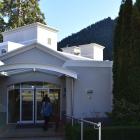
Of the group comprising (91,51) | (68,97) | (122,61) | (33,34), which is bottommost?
(68,97)

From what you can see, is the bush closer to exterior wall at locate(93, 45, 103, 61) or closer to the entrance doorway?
the entrance doorway

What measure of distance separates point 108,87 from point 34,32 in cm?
1896

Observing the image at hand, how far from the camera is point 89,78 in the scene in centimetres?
2816

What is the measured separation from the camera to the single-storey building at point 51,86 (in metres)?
28.0

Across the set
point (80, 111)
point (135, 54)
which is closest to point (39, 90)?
point (80, 111)

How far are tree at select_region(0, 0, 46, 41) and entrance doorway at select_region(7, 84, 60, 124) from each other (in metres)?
31.8

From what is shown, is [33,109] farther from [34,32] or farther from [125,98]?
[34,32]

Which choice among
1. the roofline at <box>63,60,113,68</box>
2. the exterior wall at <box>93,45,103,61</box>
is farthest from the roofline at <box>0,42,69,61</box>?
the exterior wall at <box>93,45,103,61</box>

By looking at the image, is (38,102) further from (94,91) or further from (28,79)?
(94,91)

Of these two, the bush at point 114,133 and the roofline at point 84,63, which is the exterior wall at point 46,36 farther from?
the bush at point 114,133

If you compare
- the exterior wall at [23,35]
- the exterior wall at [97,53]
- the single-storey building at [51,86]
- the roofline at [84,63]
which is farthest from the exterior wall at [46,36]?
the roofline at [84,63]

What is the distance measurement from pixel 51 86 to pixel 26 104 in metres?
2.02

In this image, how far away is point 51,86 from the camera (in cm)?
3102

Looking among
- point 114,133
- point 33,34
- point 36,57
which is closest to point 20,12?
point 33,34
